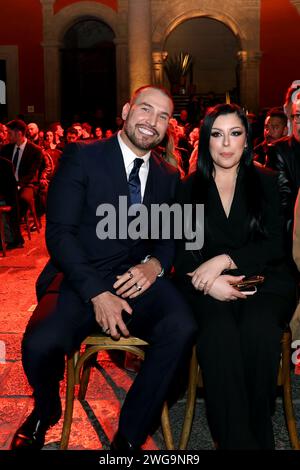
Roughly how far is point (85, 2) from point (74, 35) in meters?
2.19

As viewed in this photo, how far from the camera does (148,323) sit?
2580 millimetres

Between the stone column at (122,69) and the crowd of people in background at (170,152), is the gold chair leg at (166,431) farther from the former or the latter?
the stone column at (122,69)

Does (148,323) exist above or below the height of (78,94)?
below

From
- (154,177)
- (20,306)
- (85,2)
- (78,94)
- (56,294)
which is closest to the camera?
(56,294)

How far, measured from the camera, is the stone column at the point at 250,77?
716 inches

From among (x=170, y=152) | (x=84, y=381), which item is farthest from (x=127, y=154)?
(x=170, y=152)

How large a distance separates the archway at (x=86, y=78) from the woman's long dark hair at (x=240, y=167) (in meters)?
16.6

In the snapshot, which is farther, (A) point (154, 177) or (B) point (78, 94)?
(B) point (78, 94)

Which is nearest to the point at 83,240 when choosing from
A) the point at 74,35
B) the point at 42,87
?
the point at 42,87

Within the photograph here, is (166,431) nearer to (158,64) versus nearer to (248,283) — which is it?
(248,283)

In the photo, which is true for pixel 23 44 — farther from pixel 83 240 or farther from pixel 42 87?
pixel 83 240

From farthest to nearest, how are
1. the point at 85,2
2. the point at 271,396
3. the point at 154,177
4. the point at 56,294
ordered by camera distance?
the point at 85,2, the point at 154,177, the point at 56,294, the point at 271,396

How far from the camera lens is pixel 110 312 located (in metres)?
2.48

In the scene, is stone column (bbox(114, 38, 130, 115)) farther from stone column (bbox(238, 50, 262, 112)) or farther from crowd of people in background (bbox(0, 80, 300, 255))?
Answer: crowd of people in background (bbox(0, 80, 300, 255))
